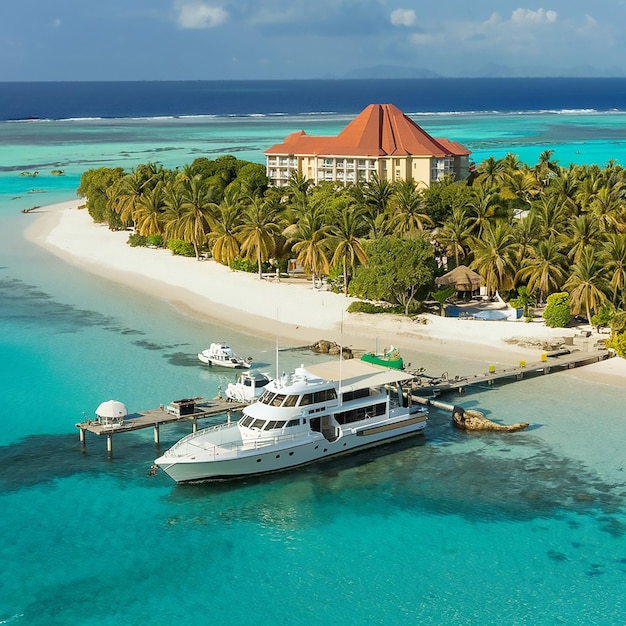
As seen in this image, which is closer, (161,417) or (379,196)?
(161,417)

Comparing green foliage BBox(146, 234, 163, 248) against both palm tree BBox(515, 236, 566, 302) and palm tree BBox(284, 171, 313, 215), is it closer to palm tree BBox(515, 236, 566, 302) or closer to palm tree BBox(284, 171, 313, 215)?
palm tree BBox(284, 171, 313, 215)

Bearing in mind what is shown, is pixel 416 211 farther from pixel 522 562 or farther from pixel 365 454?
pixel 522 562

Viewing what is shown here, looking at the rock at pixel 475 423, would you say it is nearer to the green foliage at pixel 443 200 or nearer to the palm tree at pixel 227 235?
the green foliage at pixel 443 200

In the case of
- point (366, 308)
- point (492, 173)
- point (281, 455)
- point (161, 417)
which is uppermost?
point (492, 173)

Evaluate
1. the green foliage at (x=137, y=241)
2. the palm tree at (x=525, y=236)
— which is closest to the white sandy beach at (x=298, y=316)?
the green foliage at (x=137, y=241)


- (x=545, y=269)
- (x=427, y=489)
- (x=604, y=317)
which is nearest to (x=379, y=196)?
(x=545, y=269)

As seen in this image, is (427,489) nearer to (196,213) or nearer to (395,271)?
(395,271)

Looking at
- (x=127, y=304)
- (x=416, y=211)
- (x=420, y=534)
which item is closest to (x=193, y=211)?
(x=127, y=304)
